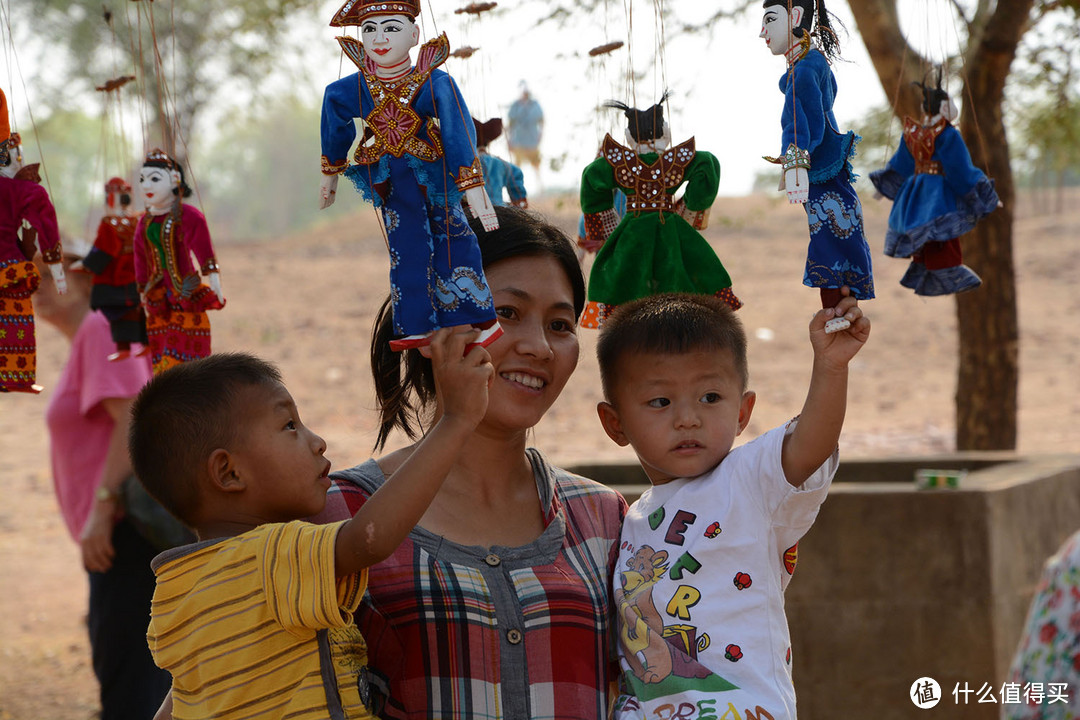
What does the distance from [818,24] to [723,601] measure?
3.55 feet

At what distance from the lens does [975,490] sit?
3775 mm

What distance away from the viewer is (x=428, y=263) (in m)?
1.78

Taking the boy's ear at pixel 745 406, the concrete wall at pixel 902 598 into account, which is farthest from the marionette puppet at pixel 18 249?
the concrete wall at pixel 902 598

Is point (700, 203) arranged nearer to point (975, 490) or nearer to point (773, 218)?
point (975, 490)

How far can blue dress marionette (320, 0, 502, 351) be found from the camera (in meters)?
1.75

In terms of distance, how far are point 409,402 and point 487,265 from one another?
1.31 ft

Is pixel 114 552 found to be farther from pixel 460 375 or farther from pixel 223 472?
pixel 460 375

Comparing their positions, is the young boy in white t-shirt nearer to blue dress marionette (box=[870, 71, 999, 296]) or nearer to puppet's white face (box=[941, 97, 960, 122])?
blue dress marionette (box=[870, 71, 999, 296])

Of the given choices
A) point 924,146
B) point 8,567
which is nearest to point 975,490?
point 924,146

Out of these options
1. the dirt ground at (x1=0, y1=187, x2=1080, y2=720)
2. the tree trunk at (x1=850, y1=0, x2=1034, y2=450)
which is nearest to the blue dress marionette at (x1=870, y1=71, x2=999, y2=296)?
the tree trunk at (x1=850, y1=0, x2=1034, y2=450)

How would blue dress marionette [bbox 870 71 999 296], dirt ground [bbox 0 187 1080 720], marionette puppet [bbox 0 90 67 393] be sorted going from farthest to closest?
dirt ground [bbox 0 187 1080 720], blue dress marionette [bbox 870 71 999 296], marionette puppet [bbox 0 90 67 393]

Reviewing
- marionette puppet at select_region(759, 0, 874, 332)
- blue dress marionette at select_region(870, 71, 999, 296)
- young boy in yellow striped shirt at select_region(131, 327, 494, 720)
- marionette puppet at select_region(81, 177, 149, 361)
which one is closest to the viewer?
young boy in yellow striped shirt at select_region(131, 327, 494, 720)

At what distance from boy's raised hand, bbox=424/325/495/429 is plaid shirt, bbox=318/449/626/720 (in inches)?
16.8

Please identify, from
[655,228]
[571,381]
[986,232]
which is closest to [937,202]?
[655,228]
